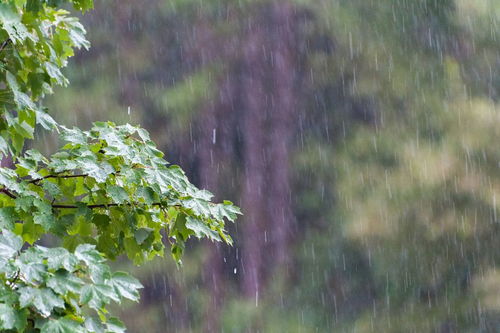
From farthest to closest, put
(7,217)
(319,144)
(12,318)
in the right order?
(319,144)
(7,217)
(12,318)

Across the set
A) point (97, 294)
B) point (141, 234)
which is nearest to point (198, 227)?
point (141, 234)

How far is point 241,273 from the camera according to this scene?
1014 centimetres

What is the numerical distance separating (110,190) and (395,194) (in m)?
8.63

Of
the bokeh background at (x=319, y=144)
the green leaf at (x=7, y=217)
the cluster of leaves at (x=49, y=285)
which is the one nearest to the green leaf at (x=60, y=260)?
the cluster of leaves at (x=49, y=285)

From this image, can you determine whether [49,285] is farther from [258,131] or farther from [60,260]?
[258,131]

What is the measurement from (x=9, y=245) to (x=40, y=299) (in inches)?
4.8

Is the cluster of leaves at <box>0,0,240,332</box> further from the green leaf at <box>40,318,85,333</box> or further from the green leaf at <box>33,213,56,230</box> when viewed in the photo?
the green leaf at <box>40,318,85,333</box>

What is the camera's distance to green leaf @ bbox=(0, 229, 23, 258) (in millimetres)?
1547

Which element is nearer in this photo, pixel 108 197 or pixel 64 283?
pixel 64 283

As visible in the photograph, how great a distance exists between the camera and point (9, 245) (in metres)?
1.56

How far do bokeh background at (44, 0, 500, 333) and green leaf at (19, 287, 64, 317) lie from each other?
26.3ft

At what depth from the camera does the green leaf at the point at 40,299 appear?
4.92 feet

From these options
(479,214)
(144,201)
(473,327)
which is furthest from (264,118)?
(144,201)

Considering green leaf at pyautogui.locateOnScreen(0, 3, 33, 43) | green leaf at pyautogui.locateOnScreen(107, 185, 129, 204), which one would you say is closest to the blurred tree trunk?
green leaf at pyautogui.locateOnScreen(107, 185, 129, 204)
